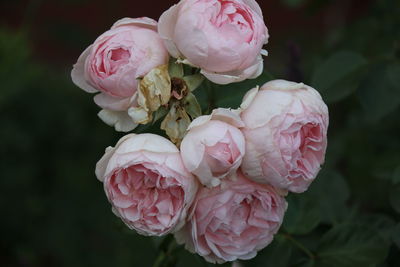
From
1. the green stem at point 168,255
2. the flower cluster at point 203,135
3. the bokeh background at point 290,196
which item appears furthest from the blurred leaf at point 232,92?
the green stem at point 168,255

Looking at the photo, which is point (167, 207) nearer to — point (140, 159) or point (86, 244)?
point (140, 159)

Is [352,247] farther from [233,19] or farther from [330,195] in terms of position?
[233,19]

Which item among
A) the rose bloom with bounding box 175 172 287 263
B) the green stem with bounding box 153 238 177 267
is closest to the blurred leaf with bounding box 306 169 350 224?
the green stem with bounding box 153 238 177 267

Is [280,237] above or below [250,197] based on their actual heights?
below

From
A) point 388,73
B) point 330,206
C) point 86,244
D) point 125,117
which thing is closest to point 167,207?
point 125,117

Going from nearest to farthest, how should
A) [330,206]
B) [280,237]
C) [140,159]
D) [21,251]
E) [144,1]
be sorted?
[140,159], [280,237], [330,206], [21,251], [144,1]

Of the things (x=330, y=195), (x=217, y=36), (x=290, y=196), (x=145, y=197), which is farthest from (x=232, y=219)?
(x=330, y=195)
